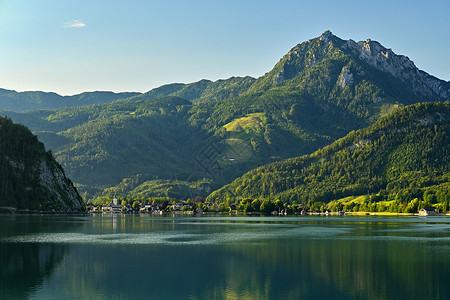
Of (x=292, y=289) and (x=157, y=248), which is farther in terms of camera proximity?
(x=157, y=248)

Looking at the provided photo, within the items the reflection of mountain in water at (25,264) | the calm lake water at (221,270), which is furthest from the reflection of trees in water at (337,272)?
the reflection of mountain in water at (25,264)

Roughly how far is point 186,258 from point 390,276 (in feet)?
83.6

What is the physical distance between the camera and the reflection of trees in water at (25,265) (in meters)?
43.8

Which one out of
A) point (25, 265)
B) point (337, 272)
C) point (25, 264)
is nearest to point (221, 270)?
point (337, 272)

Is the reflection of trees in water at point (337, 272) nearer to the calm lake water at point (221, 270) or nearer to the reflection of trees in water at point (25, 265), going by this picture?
the calm lake water at point (221, 270)

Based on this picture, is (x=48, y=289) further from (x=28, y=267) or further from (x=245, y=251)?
(x=245, y=251)

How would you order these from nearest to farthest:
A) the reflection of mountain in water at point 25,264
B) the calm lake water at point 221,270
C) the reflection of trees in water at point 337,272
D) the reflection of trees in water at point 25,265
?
the calm lake water at point 221,270 → the reflection of trees in water at point 337,272 → the reflection of trees in water at point 25,265 → the reflection of mountain in water at point 25,264

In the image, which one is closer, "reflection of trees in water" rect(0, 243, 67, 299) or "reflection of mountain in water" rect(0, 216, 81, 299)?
"reflection of trees in water" rect(0, 243, 67, 299)

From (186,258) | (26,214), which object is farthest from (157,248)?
(26,214)

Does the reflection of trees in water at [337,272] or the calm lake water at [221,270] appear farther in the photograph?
the reflection of trees in water at [337,272]

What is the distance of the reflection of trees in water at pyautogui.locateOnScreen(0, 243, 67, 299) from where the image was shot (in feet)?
144

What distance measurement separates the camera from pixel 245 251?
236ft

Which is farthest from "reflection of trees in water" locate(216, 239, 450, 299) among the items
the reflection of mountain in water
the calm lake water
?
the reflection of mountain in water

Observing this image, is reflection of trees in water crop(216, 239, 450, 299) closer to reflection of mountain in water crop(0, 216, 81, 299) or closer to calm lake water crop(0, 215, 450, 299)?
calm lake water crop(0, 215, 450, 299)
